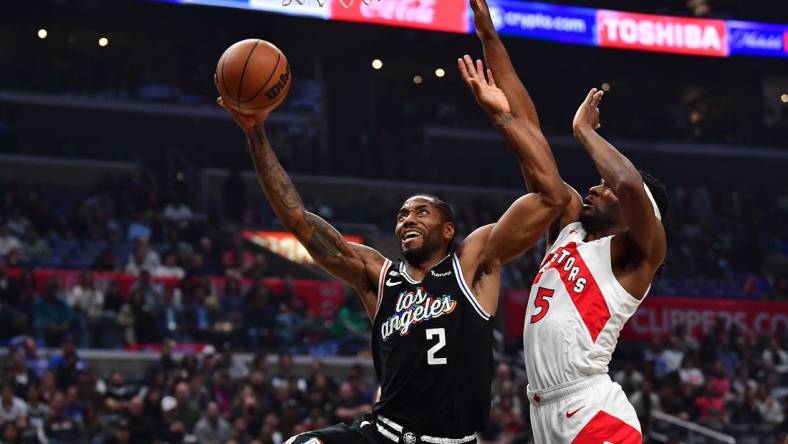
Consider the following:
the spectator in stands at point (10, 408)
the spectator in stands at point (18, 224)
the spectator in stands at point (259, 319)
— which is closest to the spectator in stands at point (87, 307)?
the spectator in stands at point (259, 319)

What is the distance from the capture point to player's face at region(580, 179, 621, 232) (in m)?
5.57

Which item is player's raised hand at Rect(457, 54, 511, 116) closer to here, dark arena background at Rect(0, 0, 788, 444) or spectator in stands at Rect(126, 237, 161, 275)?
dark arena background at Rect(0, 0, 788, 444)

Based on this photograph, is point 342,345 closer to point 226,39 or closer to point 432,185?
point 432,185

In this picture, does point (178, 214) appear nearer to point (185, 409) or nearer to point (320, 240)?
point (185, 409)

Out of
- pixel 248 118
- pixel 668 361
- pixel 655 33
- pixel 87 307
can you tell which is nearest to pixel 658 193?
pixel 248 118

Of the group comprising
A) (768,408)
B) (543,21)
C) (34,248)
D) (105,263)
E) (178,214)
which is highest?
(543,21)

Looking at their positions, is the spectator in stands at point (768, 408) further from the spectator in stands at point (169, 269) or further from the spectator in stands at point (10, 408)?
the spectator in stands at point (10, 408)

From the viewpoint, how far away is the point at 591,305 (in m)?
5.42

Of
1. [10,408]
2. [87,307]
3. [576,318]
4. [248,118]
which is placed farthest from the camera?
[87,307]

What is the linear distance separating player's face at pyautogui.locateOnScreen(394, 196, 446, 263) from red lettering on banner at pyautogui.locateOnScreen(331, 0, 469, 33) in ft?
40.9

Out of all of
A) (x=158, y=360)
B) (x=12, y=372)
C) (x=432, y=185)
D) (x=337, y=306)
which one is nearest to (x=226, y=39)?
(x=432, y=185)

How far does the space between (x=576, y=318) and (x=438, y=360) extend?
0.66m

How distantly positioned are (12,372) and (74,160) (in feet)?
39.8

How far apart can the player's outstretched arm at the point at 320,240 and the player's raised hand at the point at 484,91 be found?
926 mm
